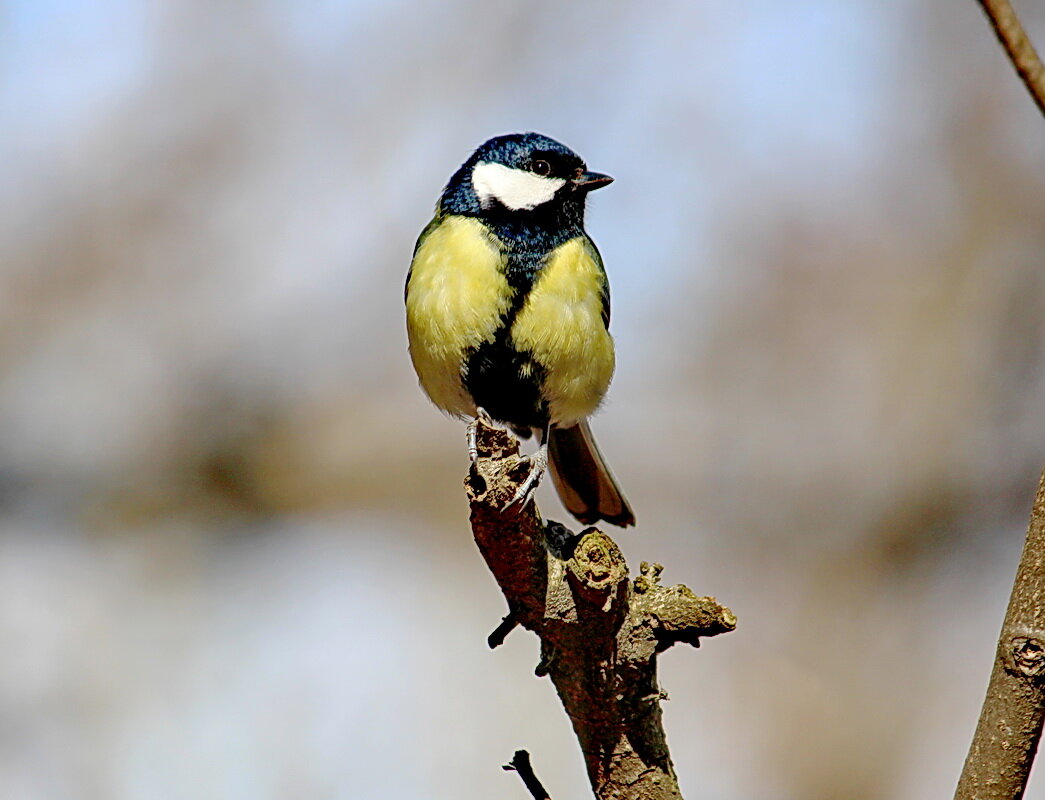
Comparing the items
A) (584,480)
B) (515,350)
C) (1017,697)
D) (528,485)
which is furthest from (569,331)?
(1017,697)

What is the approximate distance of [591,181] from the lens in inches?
133

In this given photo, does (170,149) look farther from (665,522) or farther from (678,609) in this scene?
(678,609)

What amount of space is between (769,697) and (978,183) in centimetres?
288

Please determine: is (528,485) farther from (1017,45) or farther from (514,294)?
(1017,45)

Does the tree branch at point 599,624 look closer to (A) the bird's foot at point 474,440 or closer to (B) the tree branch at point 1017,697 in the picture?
(A) the bird's foot at point 474,440

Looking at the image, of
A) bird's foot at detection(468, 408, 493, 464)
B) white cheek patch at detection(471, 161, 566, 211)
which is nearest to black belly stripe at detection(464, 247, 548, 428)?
white cheek patch at detection(471, 161, 566, 211)

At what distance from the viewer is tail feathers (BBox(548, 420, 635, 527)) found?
12.1 feet

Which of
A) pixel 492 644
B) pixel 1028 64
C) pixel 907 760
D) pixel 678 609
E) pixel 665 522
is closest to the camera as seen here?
pixel 1028 64

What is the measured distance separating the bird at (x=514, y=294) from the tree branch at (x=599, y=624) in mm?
926

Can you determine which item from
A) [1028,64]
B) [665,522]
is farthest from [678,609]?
[665,522]

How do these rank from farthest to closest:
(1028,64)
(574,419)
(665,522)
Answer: (665,522)
(574,419)
(1028,64)

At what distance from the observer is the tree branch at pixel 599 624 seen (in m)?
1.90

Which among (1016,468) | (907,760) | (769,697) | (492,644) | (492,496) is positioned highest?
(1016,468)

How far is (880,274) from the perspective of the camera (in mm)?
6141
